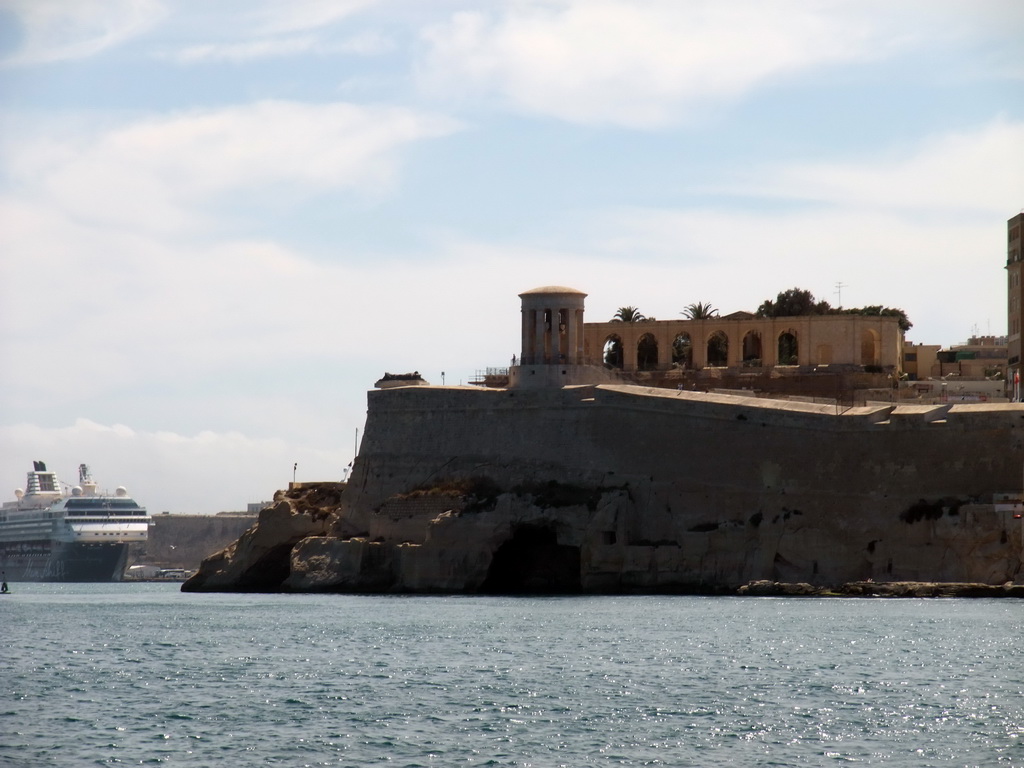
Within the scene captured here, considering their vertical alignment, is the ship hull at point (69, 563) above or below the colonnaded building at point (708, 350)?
below

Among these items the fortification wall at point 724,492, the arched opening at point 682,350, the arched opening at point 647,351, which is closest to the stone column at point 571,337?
the fortification wall at point 724,492

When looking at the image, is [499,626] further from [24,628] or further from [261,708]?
[261,708]

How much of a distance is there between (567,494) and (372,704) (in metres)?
30.3

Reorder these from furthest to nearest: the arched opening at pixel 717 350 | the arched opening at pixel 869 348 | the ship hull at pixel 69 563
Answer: the ship hull at pixel 69 563 → the arched opening at pixel 717 350 → the arched opening at pixel 869 348

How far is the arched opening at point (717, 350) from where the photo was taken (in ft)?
244

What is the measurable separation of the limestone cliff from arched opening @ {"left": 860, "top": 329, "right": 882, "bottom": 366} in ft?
43.4

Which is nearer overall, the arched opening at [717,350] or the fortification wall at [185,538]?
the arched opening at [717,350]

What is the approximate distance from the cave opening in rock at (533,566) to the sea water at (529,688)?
1008 centimetres

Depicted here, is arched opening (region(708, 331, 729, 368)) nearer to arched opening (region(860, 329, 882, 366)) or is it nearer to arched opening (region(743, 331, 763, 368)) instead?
arched opening (region(743, 331, 763, 368))

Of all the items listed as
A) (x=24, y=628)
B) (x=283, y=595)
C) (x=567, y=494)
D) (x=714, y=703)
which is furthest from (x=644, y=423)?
(x=714, y=703)

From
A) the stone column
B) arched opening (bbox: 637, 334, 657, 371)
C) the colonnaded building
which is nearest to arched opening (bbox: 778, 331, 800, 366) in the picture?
the colonnaded building

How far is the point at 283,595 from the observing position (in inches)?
2335

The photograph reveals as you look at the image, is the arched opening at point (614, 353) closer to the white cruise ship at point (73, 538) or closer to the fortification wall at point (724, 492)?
the fortification wall at point (724, 492)

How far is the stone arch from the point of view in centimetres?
7275
